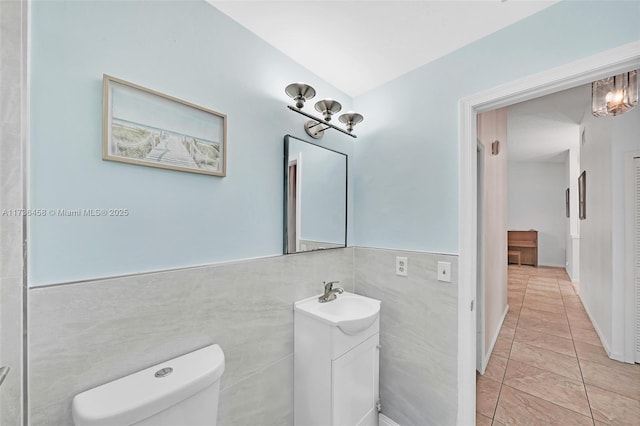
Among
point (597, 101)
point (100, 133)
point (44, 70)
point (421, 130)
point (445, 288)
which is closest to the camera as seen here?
point (44, 70)

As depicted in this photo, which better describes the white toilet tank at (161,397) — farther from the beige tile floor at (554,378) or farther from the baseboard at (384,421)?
the beige tile floor at (554,378)

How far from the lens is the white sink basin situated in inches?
53.3

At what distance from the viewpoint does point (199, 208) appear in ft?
3.88

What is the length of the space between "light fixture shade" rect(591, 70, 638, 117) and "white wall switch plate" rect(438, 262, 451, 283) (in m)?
1.91

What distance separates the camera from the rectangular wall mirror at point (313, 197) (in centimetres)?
156

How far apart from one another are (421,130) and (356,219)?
775 millimetres

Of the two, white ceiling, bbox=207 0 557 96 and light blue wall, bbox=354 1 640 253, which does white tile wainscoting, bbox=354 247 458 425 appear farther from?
white ceiling, bbox=207 0 557 96

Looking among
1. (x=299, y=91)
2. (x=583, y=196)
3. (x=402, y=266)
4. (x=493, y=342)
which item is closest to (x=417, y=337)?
(x=402, y=266)

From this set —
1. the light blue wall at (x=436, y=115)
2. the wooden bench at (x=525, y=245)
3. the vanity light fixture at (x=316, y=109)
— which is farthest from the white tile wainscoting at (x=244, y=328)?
the wooden bench at (x=525, y=245)

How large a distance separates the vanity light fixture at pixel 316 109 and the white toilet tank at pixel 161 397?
4.21 ft

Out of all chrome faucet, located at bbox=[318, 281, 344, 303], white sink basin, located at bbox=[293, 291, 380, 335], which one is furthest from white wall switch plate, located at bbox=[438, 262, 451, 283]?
chrome faucet, located at bbox=[318, 281, 344, 303]

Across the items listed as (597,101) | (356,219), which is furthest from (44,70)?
(597,101)

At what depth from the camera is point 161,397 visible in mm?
854

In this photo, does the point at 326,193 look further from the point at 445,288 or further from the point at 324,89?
the point at 445,288
